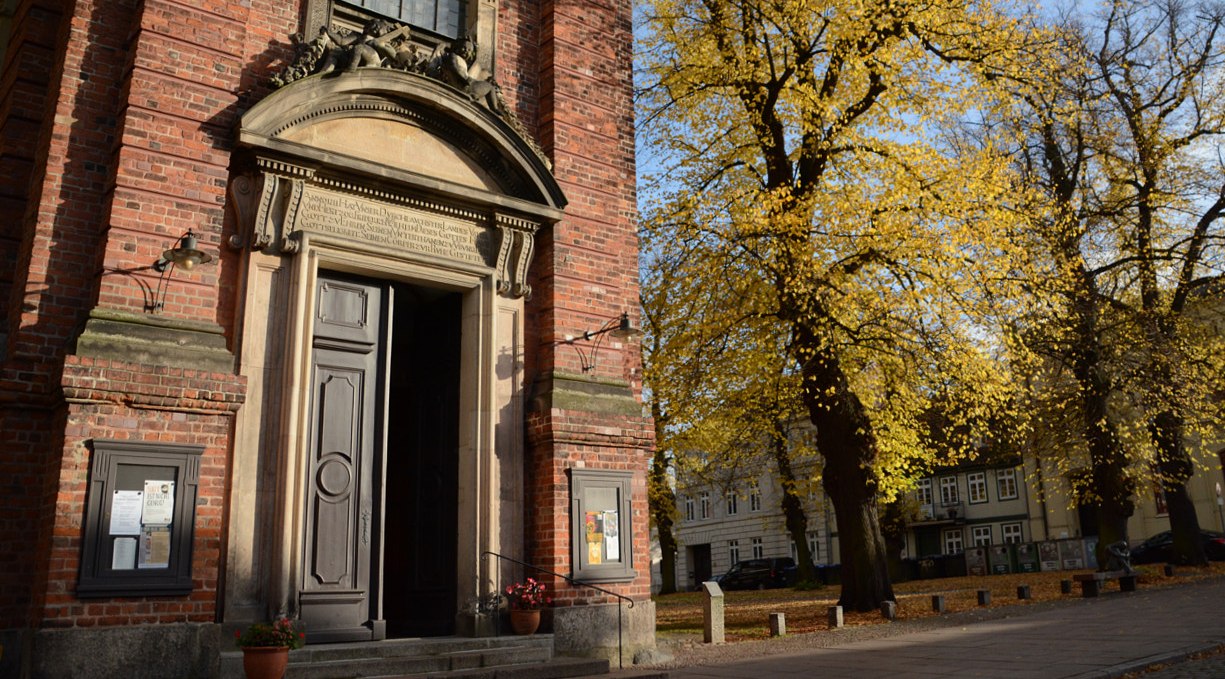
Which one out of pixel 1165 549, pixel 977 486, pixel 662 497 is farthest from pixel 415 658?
pixel 977 486

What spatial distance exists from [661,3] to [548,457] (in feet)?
36.2

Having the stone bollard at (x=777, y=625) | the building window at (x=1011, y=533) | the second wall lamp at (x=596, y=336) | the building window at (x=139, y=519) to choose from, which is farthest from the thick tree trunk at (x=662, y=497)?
the building window at (x=1011, y=533)

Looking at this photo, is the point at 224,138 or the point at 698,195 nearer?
the point at 224,138

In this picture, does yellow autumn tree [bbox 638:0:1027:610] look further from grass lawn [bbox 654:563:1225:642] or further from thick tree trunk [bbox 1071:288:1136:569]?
thick tree trunk [bbox 1071:288:1136:569]

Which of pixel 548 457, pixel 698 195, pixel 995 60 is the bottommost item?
pixel 548 457

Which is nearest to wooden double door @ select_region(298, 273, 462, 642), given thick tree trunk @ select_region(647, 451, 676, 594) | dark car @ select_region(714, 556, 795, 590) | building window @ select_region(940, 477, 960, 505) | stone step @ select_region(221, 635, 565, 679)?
stone step @ select_region(221, 635, 565, 679)

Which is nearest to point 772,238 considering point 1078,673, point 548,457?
point 548,457

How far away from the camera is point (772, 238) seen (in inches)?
615

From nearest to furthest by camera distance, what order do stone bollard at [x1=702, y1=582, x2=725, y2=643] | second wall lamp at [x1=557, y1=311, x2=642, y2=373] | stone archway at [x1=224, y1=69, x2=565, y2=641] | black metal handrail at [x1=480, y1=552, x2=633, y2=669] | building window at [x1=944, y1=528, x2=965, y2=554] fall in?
stone archway at [x1=224, y1=69, x2=565, y2=641], black metal handrail at [x1=480, y1=552, x2=633, y2=669], second wall lamp at [x1=557, y1=311, x2=642, y2=373], stone bollard at [x1=702, y1=582, x2=725, y2=643], building window at [x1=944, y1=528, x2=965, y2=554]

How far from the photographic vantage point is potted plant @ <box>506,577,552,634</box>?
940 cm

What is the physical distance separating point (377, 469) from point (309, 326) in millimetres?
1668

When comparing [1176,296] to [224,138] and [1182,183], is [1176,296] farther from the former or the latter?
[224,138]

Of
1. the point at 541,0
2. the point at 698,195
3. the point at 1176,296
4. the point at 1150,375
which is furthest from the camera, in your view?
the point at 1176,296

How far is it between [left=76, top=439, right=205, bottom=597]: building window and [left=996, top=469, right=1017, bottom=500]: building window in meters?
47.2
